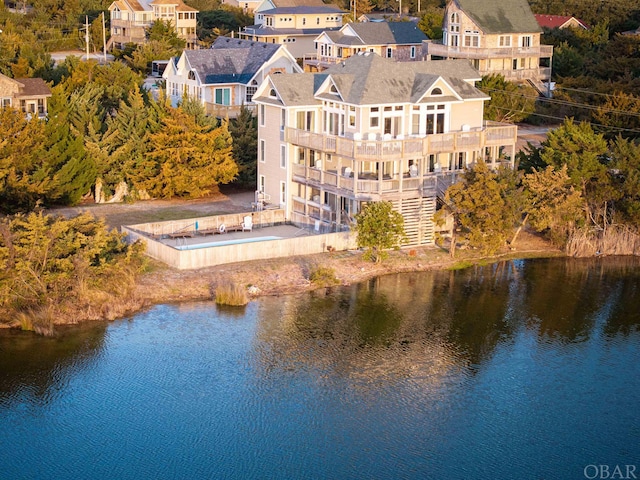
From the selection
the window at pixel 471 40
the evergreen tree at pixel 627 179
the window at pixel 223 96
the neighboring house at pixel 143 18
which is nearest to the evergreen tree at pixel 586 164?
the evergreen tree at pixel 627 179

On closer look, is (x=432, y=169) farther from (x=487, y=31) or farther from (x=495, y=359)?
(x=487, y=31)

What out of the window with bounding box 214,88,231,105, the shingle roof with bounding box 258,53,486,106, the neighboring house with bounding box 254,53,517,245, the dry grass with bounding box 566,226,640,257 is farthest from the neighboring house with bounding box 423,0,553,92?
the dry grass with bounding box 566,226,640,257

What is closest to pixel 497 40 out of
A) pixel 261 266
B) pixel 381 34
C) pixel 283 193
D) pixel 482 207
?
pixel 381 34

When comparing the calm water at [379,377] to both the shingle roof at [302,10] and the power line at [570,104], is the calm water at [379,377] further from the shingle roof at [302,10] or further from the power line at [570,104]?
the shingle roof at [302,10]

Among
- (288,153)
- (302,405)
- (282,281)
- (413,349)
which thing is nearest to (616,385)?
(413,349)

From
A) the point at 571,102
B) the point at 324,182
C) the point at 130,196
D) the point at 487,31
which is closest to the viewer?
the point at 324,182

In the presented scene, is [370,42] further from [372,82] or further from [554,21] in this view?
[372,82]

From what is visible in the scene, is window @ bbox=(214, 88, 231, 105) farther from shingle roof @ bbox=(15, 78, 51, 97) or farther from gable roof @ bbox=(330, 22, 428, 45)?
gable roof @ bbox=(330, 22, 428, 45)
